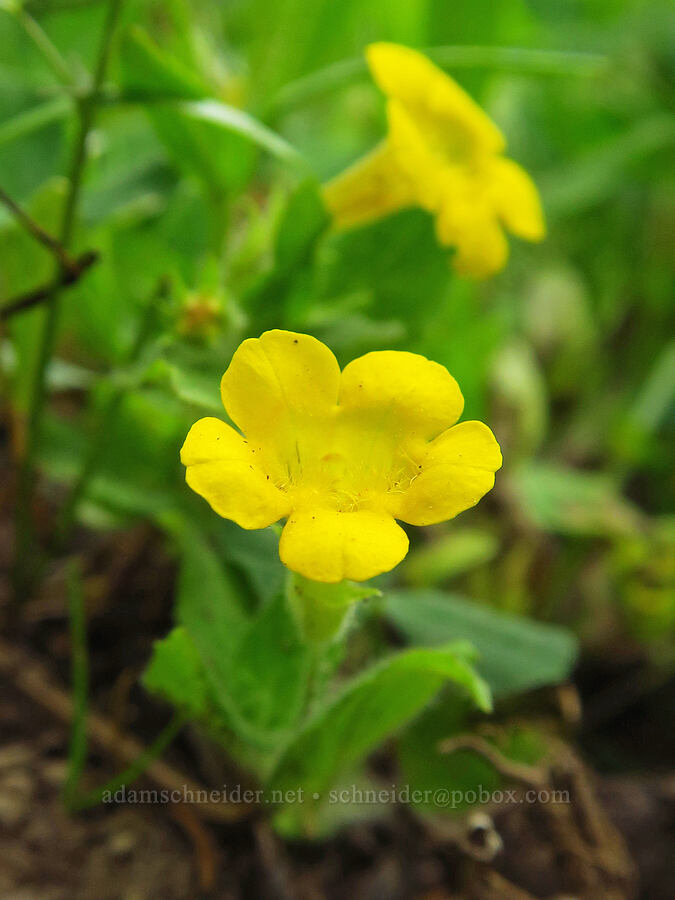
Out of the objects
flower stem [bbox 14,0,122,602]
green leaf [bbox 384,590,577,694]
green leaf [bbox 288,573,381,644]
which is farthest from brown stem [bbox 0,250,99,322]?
green leaf [bbox 384,590,577,694]

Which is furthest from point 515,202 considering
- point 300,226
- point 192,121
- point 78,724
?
point 78,724

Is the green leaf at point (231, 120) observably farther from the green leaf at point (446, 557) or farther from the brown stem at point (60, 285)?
the green leaf at point (446, 557)

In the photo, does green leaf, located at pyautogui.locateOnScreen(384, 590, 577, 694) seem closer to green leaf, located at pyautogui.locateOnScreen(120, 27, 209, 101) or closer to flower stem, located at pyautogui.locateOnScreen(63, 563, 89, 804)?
flower stem, located at pyautogui.locateOnScreen(63, 563, 89, 804)

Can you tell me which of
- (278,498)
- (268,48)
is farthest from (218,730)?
(268,48)

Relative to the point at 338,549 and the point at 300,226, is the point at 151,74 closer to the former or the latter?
the point at 300,226

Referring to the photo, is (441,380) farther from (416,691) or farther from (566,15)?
(566,15)

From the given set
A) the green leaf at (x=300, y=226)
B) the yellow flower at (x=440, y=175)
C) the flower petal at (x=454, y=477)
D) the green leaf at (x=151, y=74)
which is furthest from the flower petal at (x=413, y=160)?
the flower petal at (x=454, y=477)
